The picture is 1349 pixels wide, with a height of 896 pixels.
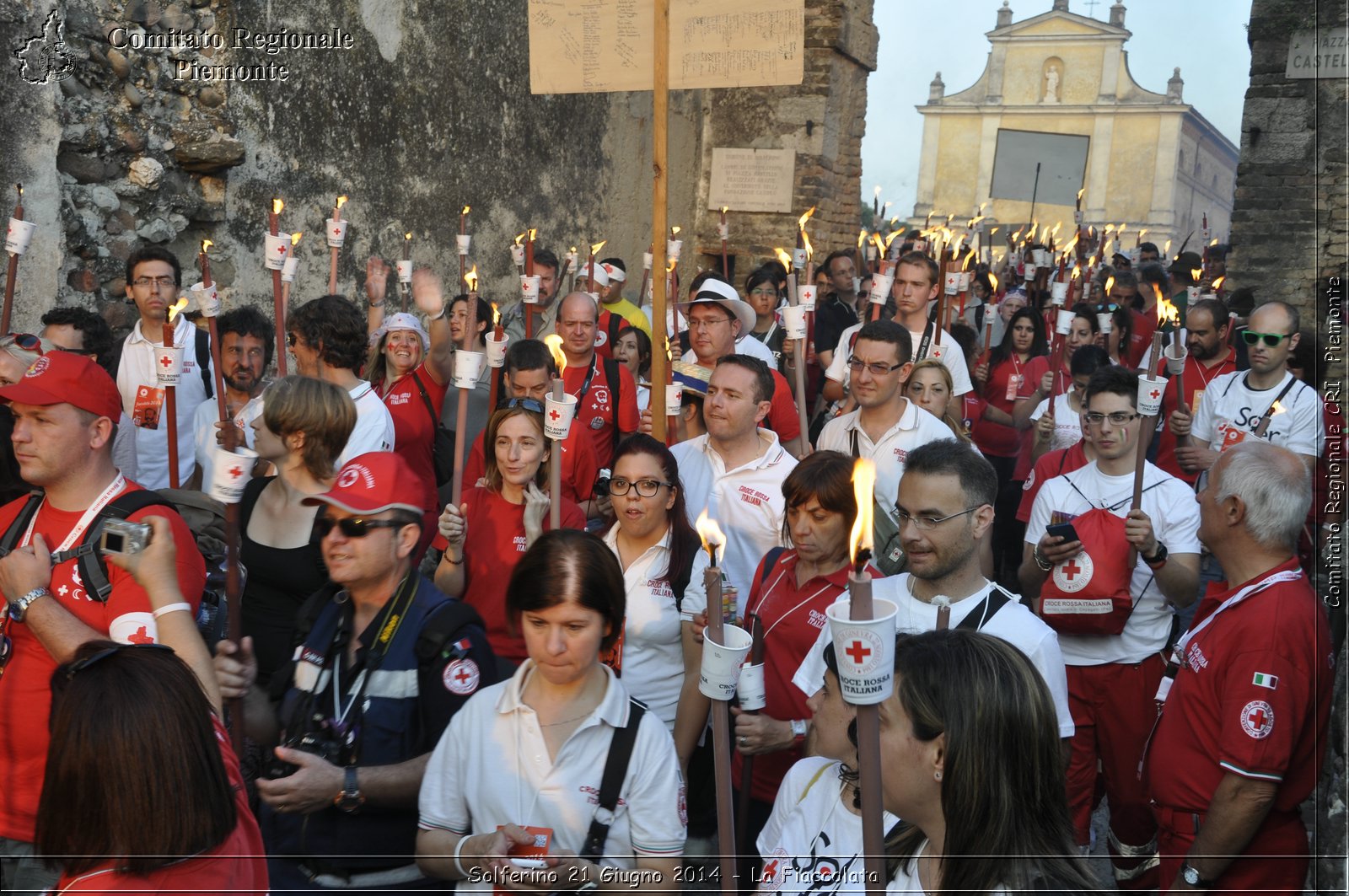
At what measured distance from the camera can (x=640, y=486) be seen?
3975 millimetres

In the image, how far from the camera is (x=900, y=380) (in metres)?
5.38

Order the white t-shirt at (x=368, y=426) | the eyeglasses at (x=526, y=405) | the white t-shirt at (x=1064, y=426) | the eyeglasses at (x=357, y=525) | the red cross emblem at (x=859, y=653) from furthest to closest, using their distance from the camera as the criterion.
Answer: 1. the white t-shirt at (x=1064, y=426)
2. the white t-shirt at (x=368, y=426)
3. the eyeglasses at (x=526, y=405)
4. the eyeglasses at (x=357, y=525)
5. the red cross emblem at (x=859, y=653)

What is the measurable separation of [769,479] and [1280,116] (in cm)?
803

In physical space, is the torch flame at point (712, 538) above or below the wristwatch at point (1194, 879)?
above

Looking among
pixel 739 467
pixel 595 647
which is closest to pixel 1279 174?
pixel 739 467

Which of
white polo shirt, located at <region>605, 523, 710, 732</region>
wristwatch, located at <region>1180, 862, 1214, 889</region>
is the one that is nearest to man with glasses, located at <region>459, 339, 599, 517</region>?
white polo shirt, located at <region>605, 523, 710, 732</region>

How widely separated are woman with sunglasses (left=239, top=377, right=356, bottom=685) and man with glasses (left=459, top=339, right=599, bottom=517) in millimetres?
1017

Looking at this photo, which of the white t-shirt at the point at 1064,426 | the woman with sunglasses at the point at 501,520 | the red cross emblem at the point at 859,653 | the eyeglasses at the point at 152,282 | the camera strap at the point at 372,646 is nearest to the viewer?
the red cross emblem at the point at 859,653

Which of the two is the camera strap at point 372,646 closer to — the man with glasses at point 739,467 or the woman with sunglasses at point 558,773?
the woman with sunglasses at point 558,773

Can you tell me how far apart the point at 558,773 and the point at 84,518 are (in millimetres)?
1530

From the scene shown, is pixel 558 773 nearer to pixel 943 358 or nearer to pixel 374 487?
pixel 374 487

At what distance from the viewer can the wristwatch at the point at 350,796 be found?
2.77 m

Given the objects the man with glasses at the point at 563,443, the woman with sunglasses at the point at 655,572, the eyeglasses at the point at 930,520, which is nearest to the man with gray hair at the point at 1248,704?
the eyeglasses at the point at 930,520

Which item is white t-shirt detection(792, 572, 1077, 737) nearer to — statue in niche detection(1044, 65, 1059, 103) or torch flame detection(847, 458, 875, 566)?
torch flame detection(847, 458, 875, 566)
